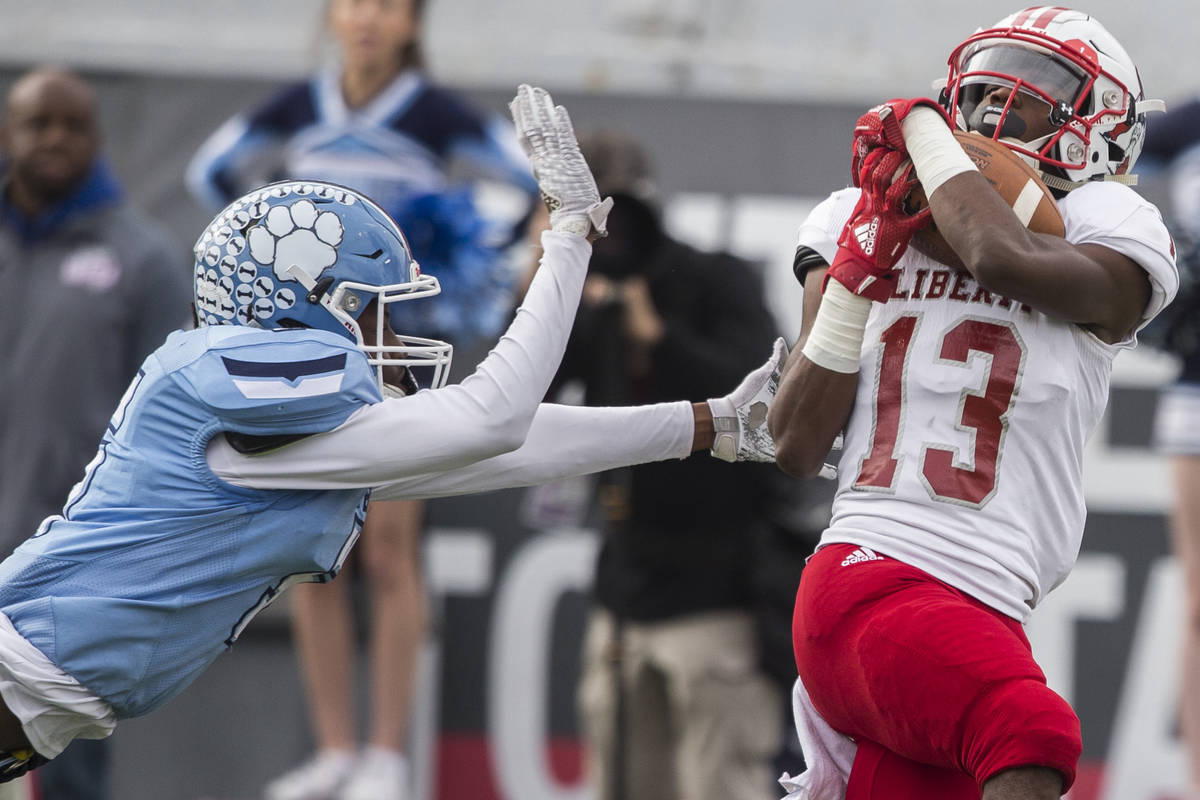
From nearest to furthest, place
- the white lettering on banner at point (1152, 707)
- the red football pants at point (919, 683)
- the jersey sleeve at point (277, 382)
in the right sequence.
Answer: the red football pants at point (919, 683)
the jersey sleeve at point (277, 382)
the white lettering on banner at point (1152, 707)

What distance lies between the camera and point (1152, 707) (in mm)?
6051

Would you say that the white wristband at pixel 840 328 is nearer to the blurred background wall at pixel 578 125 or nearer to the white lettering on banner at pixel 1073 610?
the blurred background wall at pixel 578 125

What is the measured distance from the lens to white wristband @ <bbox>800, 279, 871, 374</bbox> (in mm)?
2939

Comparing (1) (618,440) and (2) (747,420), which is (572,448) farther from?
(2) (747,420)

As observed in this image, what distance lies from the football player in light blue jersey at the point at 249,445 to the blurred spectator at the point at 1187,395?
270cm

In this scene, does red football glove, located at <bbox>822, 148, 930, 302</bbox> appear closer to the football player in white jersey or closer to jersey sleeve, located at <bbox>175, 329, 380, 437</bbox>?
the football player in white jersey

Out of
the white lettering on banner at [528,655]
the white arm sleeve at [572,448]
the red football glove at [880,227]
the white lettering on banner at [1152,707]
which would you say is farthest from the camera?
the white lettering on banner at [528,655]

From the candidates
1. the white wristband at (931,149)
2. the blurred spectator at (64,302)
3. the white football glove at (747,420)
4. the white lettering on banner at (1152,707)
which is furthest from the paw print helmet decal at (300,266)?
the white lettering on banner at (1152,707)

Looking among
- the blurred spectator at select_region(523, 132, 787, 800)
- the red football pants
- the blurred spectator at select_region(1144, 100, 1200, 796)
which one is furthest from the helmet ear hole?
the blurred spectator at select_region(1144, 100, 1200, 796)

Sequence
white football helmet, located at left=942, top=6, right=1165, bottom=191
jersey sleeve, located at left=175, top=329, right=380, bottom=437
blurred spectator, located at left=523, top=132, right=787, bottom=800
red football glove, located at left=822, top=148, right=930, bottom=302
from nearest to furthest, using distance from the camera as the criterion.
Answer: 1. jersey sleeve, located at left=175, top=329, right=380, bottom=437
2. red football glove, located at left=822, top=148, right=930, bottom=302
3. white football helmet, located at left=942, top=6, right=1165, bottom=191
4. blurred spectator, located at left=523, top=132, right=787, bottom=800

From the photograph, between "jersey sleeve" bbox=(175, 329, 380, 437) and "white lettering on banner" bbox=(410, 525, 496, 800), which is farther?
"white lettering on banner" bbox=(410, 525, 496, 800)

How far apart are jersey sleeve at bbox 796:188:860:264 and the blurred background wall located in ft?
9.75

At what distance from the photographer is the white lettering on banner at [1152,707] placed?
19.8 ft

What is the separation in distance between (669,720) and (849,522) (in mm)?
2563
